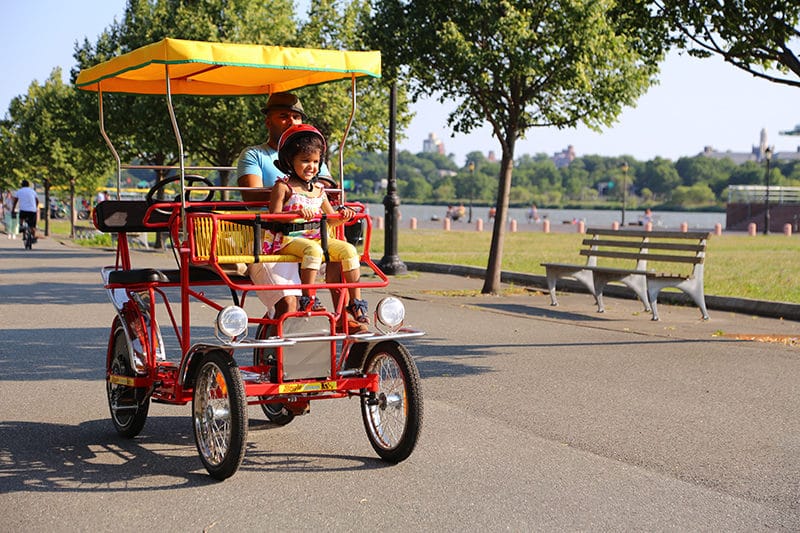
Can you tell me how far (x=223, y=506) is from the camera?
543cm

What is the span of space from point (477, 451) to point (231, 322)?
170 cm

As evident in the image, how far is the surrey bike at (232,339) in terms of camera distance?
5.98 meters

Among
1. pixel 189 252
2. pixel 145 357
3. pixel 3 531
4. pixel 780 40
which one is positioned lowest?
pixel 3 531

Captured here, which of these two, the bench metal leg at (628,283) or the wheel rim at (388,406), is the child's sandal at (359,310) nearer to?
the wheel rim at (388,406)

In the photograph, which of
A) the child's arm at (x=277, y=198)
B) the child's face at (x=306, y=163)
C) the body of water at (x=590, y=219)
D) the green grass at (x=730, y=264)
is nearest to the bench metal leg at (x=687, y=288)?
the green grass at (x=730, y=264)

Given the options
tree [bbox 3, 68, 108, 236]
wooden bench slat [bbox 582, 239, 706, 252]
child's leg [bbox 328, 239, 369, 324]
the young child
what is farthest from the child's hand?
tree [bbox 3, 68, 108, 236]

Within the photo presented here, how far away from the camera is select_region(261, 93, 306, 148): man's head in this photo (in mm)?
7125

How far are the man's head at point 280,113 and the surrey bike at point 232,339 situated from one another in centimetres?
49

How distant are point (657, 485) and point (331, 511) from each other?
1695mm

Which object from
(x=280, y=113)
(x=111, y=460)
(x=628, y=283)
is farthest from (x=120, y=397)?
(x=628, y=283)

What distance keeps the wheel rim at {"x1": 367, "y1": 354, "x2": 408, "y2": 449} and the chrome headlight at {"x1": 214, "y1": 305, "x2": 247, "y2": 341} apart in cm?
88

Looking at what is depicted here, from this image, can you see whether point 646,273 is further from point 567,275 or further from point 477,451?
point 477,451

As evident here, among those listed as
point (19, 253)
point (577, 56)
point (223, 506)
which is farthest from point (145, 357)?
point (19, 253)

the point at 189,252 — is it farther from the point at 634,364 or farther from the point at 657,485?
the point at 634,364
